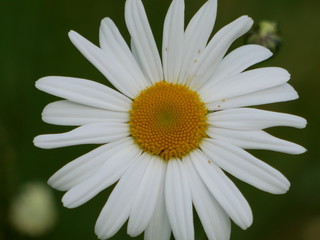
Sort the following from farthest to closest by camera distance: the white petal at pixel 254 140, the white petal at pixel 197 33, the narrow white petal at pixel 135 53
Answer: the narrow white petal at pixel 135 53, the white petal at pixel 197 33, the white petal at pixel 254 140

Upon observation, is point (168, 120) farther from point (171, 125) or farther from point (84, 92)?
point (84, 92)

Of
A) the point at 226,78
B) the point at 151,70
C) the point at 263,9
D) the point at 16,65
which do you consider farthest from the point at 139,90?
the point at 263,9

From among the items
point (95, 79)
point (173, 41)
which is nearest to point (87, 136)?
point (173, 41)

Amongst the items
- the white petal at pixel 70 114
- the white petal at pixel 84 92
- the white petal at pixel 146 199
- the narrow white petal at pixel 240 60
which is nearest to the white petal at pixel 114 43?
the white petal at pixel 84 92

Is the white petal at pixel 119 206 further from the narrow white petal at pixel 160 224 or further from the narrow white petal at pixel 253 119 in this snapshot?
the narrow white petal at pixel 253 119

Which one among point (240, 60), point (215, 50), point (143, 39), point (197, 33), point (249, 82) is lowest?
point (249, 82)

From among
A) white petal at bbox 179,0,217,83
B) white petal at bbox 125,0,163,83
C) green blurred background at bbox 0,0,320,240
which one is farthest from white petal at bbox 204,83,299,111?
green blurred background at bbox 0,0,320,240

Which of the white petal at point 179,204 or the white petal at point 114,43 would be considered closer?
the white petal at point 179,204

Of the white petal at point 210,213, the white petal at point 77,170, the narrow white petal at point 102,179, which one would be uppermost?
the white petal at point 77,170
